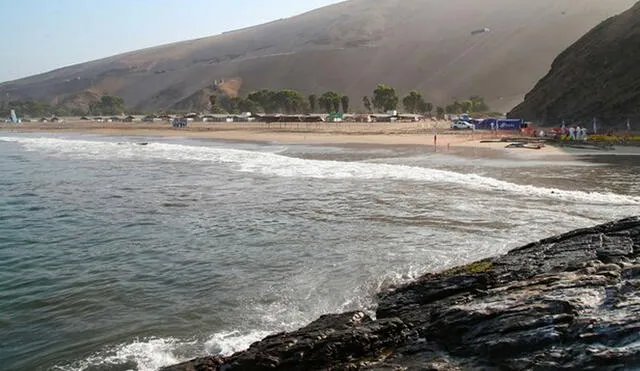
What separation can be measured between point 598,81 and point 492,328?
60.1m

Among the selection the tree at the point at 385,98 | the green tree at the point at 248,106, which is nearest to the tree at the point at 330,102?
the tree at the point at 385,98

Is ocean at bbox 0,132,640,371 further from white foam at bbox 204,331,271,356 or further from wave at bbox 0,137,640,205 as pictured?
wave at bbox 0,137,640,205

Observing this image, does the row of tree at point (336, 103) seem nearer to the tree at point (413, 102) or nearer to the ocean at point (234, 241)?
the tree at point (413, 102)

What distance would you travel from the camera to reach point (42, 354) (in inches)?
387

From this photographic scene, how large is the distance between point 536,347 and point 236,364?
4296 millimetres

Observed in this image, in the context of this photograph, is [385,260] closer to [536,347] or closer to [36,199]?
[536,347]

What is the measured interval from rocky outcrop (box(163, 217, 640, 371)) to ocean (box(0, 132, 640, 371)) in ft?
5.39

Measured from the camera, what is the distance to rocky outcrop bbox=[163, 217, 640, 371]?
687 centimetres

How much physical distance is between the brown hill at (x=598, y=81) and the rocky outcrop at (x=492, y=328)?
50149 millimetres

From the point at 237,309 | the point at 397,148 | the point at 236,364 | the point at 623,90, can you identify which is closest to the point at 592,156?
the point at 397,148

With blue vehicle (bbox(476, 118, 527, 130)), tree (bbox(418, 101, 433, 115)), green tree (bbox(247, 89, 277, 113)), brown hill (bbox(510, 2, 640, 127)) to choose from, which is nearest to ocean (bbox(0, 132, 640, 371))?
brown hill (bbox(510, 2, 640, 127))

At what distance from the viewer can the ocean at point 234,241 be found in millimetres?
10711

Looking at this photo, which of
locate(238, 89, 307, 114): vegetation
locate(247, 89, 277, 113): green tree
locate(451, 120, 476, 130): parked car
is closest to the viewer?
locate(451, 120, 476, 130): parked car

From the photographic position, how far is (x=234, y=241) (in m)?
17.5
